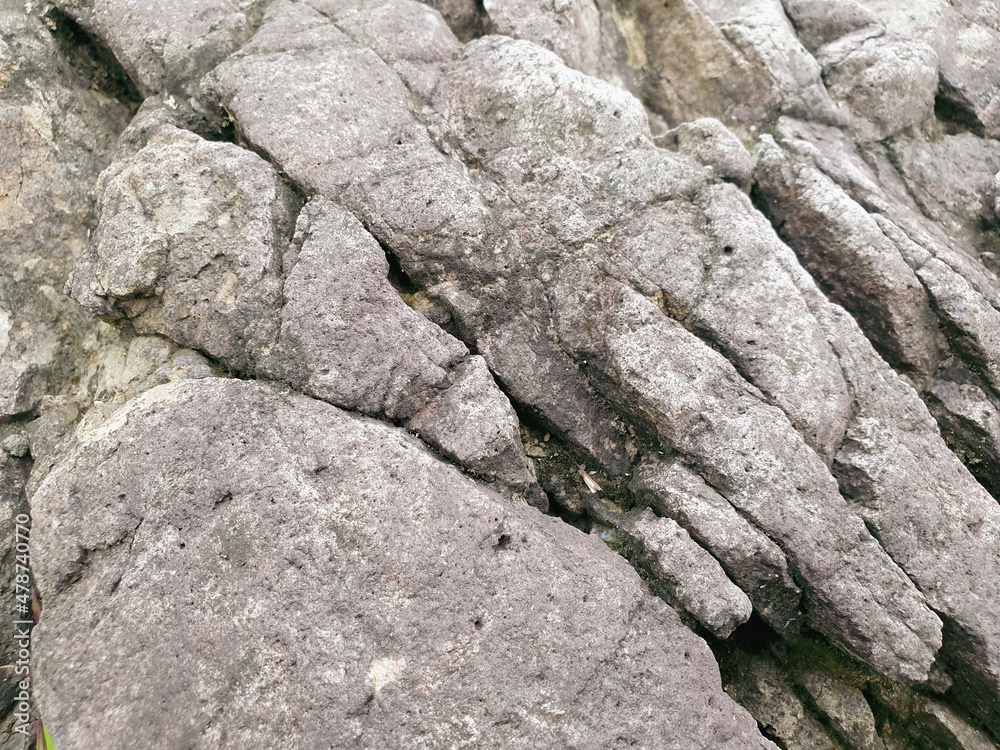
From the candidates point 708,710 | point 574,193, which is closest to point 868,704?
point 708,710

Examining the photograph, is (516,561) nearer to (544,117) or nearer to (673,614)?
(673,614)

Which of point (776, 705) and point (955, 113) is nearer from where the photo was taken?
point (776, 705)

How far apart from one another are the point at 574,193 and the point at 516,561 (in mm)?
2847

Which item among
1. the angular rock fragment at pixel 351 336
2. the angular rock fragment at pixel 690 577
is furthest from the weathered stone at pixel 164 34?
the angular rock fragment at pixel 690 577

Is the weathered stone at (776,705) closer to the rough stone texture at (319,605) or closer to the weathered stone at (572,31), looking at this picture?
the rough stone texture at (319,605)

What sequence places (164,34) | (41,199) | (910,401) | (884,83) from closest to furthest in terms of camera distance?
(910,401) → (41,199) → (164,34) → (884,83)

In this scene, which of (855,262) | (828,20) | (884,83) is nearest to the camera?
(855,262)

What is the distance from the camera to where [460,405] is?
4.01m

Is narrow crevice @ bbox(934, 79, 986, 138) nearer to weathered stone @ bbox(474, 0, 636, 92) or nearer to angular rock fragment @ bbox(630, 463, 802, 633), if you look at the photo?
A: weathered stone @ bbox(474, 0, 636, 92)

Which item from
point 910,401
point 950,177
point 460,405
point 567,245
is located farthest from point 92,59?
point 950,177

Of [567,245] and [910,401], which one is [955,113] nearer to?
[910,401]

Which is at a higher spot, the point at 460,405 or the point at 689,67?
the point at 689,67

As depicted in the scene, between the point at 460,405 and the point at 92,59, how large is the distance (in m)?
4.86

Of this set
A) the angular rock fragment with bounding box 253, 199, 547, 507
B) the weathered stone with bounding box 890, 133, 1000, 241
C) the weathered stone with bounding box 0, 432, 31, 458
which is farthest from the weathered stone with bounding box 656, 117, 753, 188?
the weathered stone with bounding box 0, 432, 31, 458
